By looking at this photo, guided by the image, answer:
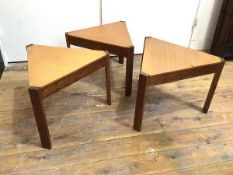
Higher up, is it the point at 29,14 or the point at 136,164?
the point at 29,14

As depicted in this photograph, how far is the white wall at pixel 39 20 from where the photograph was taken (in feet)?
6.31

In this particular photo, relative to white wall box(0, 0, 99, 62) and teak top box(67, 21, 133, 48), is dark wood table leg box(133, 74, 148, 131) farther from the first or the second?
white wall box(0, 0, 99, 62)

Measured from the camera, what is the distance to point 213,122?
161 centimetres

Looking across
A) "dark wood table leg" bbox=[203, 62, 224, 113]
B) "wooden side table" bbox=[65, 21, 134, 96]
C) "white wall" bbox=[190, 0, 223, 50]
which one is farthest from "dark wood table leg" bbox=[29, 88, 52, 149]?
"white wall" bbox=[190, 0, 223, 50]

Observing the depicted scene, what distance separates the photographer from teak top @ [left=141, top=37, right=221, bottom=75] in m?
1.35

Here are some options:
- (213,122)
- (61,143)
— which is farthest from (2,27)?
(213,122)

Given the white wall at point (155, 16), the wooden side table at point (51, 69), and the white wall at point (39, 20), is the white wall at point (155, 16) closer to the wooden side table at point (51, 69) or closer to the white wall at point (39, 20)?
the white wall at point (39, 20)

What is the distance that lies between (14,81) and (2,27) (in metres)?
0.47

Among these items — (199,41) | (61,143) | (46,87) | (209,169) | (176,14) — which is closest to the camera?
(46,87)

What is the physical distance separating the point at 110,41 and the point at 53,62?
0.45 metres

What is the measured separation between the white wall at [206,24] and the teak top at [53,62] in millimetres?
1240

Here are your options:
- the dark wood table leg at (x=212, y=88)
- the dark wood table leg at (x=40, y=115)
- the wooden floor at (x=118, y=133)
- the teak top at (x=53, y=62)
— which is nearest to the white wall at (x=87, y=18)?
the wooden floor at (x=118, y=133)

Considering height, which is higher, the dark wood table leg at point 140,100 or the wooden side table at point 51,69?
the wooden side table at point 51,69

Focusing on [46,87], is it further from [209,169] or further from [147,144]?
[209,169]
